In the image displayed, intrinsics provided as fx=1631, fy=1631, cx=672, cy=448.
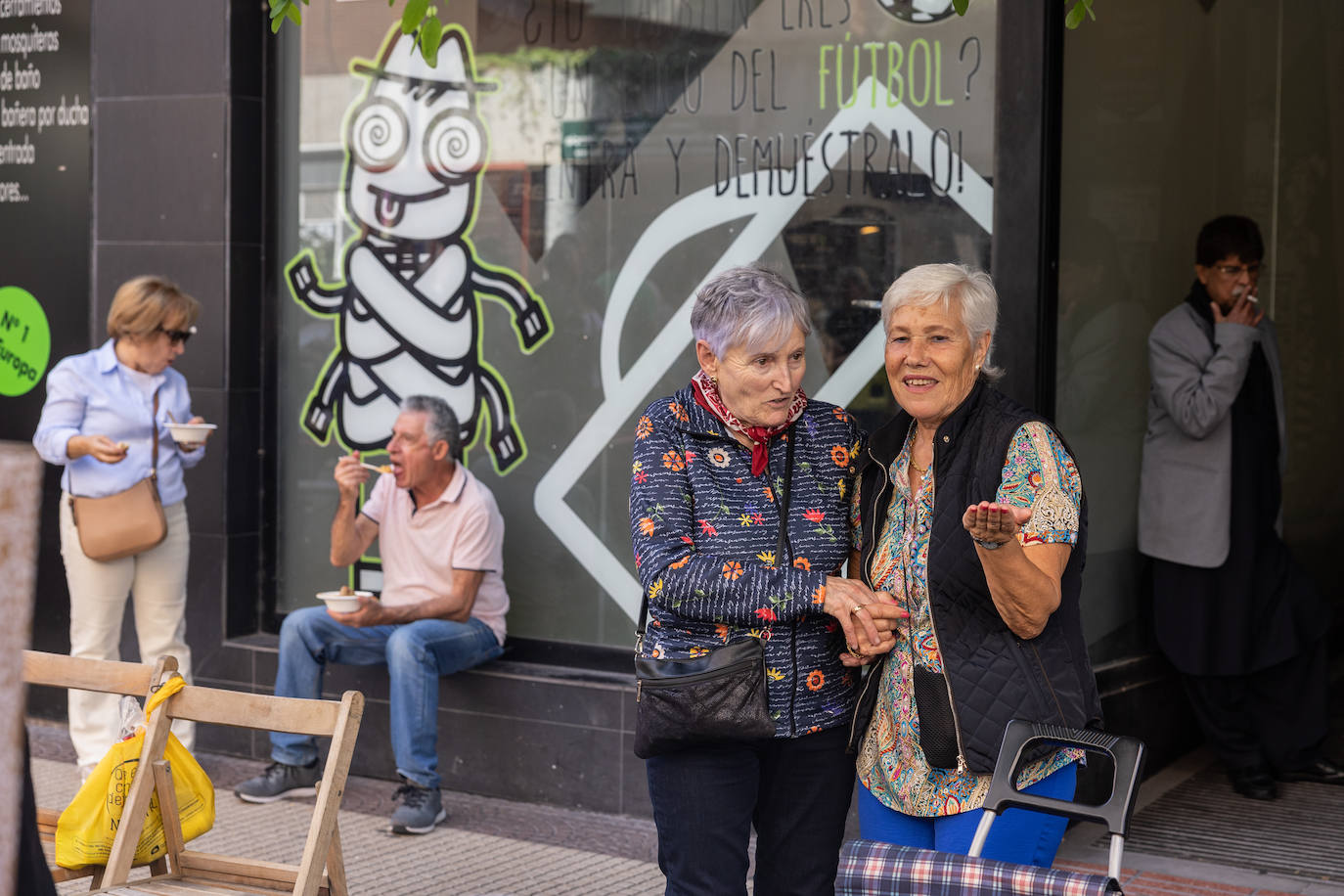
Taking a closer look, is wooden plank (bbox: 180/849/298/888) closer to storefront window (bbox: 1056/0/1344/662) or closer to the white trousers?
the white trousers

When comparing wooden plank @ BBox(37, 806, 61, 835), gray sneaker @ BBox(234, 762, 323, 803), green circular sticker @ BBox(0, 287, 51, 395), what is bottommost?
gray sneaker @ BBox(234, 762, 323, 803)

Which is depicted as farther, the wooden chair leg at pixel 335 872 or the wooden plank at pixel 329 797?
the wooden chair leg at pixel 335 872

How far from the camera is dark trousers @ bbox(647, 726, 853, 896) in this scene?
3273 millimetres

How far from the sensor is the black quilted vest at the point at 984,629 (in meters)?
3.03

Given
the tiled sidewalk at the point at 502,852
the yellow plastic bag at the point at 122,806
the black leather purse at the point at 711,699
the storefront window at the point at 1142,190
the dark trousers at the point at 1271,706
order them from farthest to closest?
the dark trousers at the point at 1271,706
the storefront window at the point at 1142,190
the tiled sidewalk at the point at 502,852
the yellow plastic bag at the point at 122,806
the black leather purse at the point at 711,699

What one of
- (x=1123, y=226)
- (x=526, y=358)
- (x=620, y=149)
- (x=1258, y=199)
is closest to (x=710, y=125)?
(x=620, y=149)

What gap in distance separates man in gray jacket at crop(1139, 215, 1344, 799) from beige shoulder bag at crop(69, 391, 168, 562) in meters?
3.86

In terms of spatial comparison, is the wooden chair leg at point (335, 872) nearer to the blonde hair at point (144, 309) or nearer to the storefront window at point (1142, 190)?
the blonde hair at point (144, 309)

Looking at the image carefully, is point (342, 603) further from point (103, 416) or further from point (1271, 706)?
point (1271, 706)

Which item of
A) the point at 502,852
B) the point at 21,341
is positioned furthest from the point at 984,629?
the point at 21,341

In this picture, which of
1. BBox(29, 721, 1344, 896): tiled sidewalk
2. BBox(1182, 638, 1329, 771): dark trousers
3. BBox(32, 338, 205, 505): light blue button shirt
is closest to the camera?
BBox(29, 721, 1344, 896): tiled sidewalk

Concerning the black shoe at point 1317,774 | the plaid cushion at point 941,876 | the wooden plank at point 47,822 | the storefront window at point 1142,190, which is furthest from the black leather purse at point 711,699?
the black shoe at point 1317,774

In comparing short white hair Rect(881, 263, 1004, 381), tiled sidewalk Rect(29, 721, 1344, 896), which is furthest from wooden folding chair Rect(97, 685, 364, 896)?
short white hair Rect(881, 263, 1004, 381)

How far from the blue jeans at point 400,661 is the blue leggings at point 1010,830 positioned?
2.98 metres
